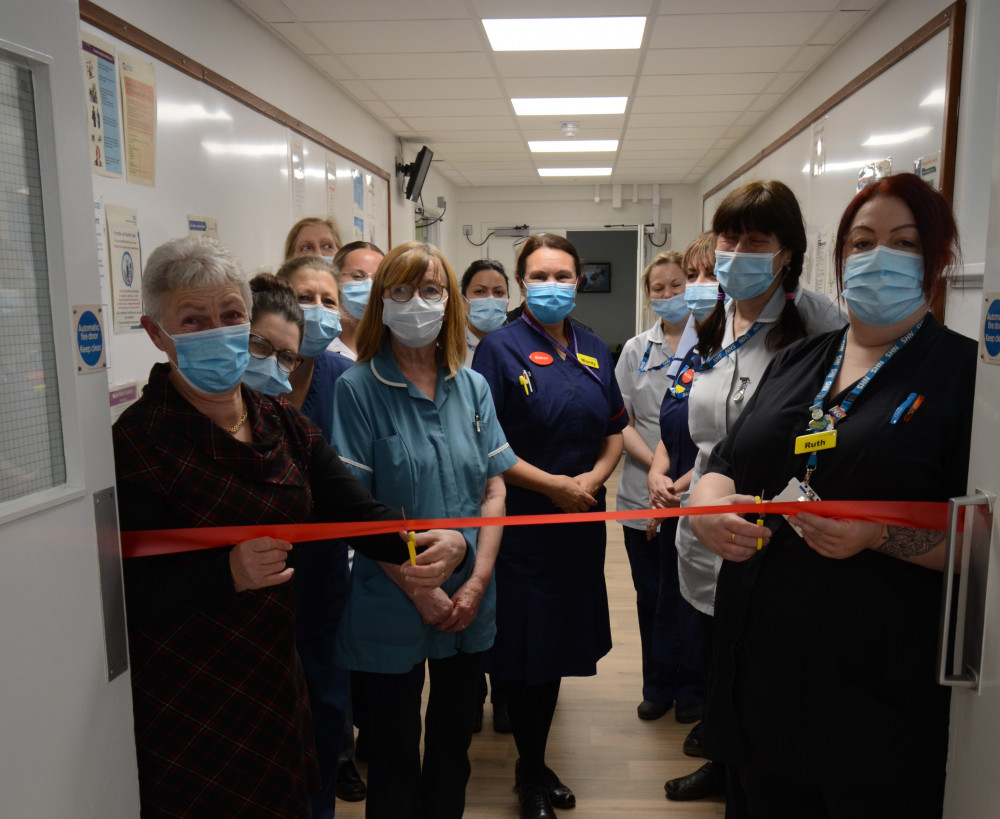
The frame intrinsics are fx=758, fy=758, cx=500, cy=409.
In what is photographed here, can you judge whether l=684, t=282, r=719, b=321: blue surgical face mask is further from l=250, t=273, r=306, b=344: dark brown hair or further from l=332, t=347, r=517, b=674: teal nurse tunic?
l=250, t=273, r=306, b=344: dark brown hair

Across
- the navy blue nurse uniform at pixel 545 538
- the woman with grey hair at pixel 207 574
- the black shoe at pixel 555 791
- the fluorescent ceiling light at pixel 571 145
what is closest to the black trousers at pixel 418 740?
the woman with grey hair at pixel 207 574

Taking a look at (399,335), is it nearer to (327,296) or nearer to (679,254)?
(327,296)

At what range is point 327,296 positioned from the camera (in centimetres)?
244

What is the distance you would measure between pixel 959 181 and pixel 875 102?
3.43ft

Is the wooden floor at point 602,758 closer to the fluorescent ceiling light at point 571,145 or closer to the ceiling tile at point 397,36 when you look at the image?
the ceiling tile at point 397,36

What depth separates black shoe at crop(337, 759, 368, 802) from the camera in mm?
2426

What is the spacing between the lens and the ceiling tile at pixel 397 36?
12.6 feet

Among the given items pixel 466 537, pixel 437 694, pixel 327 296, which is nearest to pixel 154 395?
pixel 466 537

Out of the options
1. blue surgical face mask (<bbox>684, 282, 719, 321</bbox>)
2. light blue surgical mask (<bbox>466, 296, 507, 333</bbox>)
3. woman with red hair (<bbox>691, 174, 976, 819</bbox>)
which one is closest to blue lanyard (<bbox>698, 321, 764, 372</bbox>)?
woman with red hair (<bbox>691, 174, 976, 819</bbox>)

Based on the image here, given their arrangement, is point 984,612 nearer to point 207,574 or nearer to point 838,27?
point 207,574

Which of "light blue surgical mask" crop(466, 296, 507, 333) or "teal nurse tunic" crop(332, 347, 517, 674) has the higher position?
"light blue surgical mask" crop(466, 296, 507, 333)

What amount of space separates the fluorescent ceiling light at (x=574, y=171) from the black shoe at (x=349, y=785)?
7223 mm

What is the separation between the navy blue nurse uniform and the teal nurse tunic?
45 cm

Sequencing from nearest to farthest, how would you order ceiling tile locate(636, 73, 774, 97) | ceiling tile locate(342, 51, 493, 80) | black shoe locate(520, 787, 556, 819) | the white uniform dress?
the white uniform dress
black shoe locate(520, 787, 556, 819)
ceiling tile locate(342, 51, 493, 80)
ceiling tile locate(636, 73, 774, 97)
